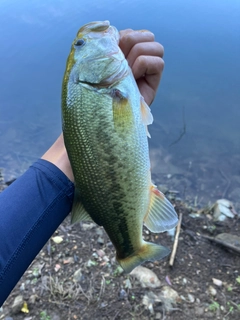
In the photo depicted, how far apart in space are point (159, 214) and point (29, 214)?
645 millimetres

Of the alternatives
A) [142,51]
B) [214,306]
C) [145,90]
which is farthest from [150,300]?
[142,51]

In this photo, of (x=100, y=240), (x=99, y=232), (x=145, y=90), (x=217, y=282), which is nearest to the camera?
(x=145, y=90)

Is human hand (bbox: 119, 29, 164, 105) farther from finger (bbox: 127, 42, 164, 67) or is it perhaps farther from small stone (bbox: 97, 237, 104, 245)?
small stone (bbox: 97, 237, 104, 245)

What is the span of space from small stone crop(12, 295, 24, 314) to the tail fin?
159 centimetres

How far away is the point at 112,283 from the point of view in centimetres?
313

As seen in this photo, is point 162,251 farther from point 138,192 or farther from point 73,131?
point 73,131

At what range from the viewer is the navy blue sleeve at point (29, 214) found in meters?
1.61

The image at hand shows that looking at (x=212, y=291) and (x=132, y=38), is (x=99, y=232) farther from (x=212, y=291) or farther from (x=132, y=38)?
(x=132, y=38)

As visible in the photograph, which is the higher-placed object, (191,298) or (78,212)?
(78,212)

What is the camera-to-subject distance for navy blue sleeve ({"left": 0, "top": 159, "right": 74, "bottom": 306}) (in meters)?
1.61

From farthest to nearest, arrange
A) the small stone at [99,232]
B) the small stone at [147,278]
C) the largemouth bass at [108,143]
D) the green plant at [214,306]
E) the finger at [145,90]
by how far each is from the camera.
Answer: the small stone at [99,232] < the small stone at [147,278] < the green plant at [214,306] < the finger at [145,90] < the largemouth bass at [108,143]

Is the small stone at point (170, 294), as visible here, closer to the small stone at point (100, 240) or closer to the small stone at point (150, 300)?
the small stone at point (150, 300)

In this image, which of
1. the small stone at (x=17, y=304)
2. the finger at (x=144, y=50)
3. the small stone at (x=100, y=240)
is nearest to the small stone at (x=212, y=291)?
the small stone at (x=100, y=240)

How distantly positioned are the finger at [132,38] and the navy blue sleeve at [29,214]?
759 mm
